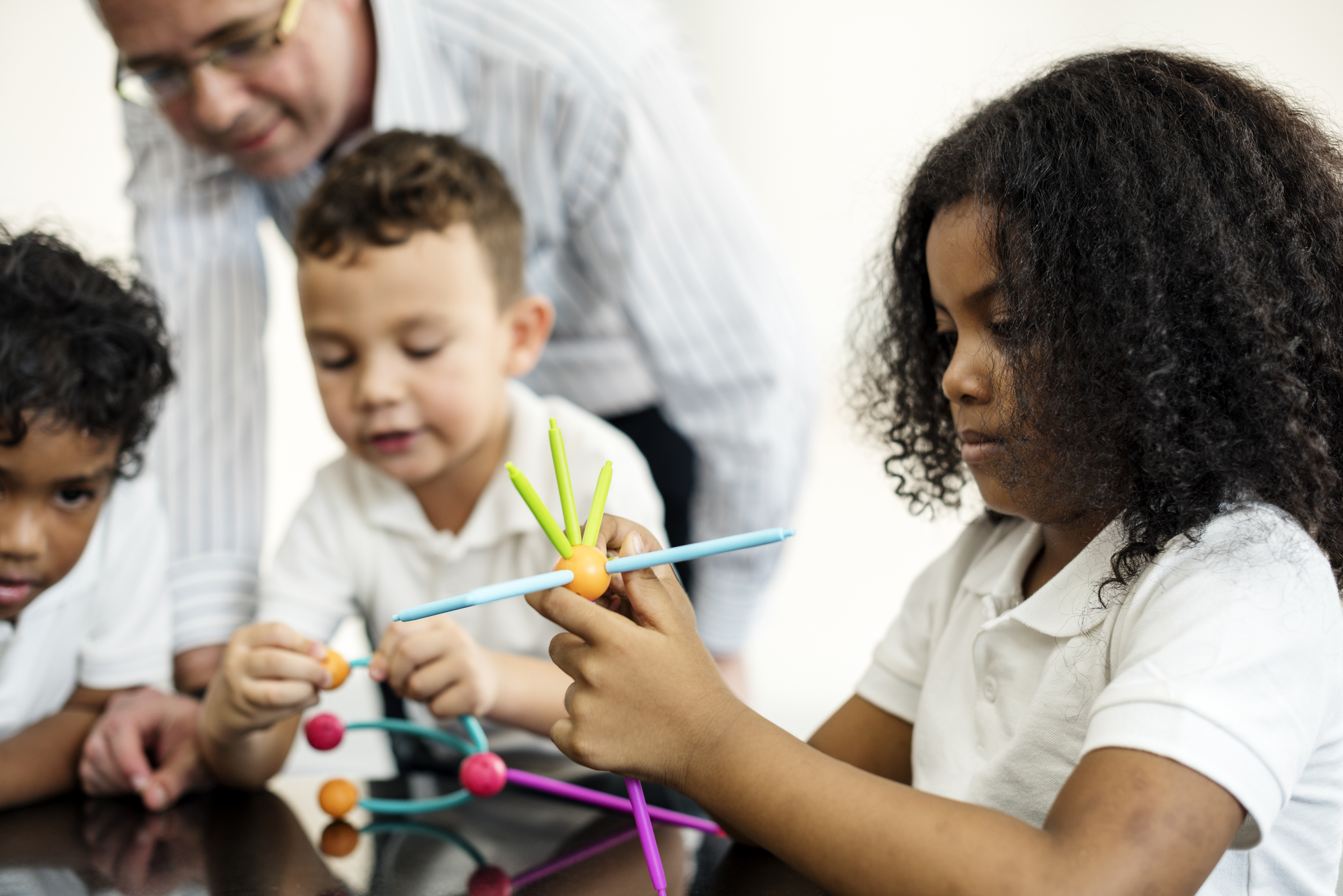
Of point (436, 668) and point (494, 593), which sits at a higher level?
point (494, 593)

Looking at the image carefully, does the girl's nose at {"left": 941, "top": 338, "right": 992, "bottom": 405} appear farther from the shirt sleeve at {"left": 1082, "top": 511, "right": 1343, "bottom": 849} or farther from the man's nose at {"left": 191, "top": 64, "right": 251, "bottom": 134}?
the man's nose at {"left": 191, "top": 64, "right": 251, "bottom": 134}

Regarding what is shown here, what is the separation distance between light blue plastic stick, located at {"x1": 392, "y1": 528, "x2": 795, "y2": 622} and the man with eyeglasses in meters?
0.72

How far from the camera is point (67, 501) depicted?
0.84 meters

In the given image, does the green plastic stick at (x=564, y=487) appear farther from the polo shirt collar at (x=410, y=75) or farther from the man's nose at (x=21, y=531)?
the polo shirt collar at (x=410, y=75)

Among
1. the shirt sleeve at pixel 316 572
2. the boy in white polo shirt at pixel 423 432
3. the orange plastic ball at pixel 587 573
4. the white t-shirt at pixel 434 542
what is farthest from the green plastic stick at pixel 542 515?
the shirt sleeve at pixel 316 572

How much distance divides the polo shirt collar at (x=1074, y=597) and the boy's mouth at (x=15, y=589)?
70 centimetres

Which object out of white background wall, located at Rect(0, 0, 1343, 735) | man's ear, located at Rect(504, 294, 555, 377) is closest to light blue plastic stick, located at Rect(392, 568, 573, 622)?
man's ear, located at Rect(504, 294, 555, 377)

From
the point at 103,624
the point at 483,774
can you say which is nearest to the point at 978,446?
the point at 483,774

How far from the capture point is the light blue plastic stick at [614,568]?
47 centimetres

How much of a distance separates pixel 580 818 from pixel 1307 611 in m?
0.47

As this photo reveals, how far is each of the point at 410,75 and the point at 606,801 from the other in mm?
807

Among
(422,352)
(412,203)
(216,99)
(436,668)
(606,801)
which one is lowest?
(606,801)

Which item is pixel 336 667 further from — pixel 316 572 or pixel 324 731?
pixel 316 572

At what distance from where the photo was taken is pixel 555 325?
1.34m
